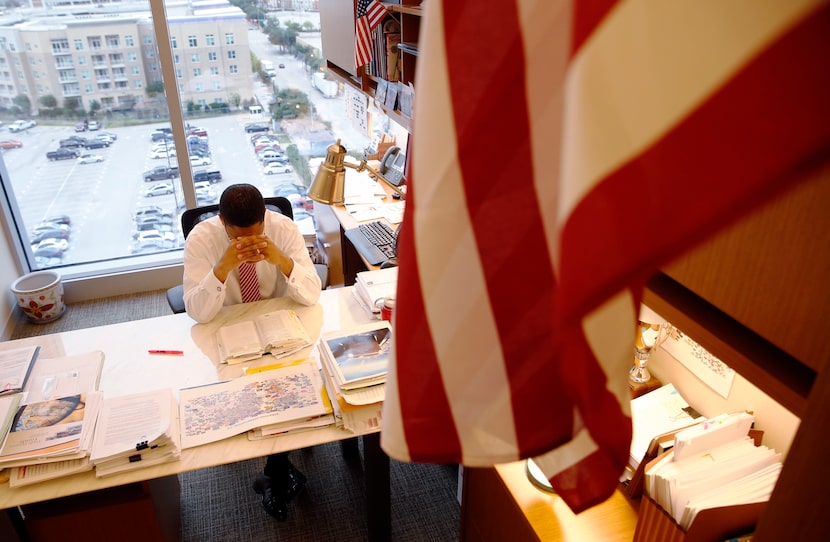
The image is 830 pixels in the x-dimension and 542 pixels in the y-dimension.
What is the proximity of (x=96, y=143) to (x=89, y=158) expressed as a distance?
132 millimetres

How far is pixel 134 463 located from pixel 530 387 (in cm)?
166

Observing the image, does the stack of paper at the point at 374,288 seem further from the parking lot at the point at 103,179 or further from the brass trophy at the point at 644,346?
the parking lot at the point at 103,179

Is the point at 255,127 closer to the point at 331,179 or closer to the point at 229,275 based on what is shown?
the point at 229,275

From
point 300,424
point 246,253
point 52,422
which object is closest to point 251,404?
point 300,424

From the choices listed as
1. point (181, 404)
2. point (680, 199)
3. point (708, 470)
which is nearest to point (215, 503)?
point (181, 404)

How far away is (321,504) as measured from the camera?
274 centimetres

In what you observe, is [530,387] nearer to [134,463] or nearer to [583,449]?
[583,449]

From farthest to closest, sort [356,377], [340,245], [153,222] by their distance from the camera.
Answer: [153,222]
[340,245]
[356,377]

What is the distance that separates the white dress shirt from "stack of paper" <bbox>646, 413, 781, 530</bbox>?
169cm

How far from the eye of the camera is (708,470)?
1362mm

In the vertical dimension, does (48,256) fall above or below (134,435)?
below

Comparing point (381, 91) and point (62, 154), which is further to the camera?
point (62, 154)

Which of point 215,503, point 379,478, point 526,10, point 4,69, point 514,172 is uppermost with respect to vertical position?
point 526,10

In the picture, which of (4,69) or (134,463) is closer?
(134,463)
